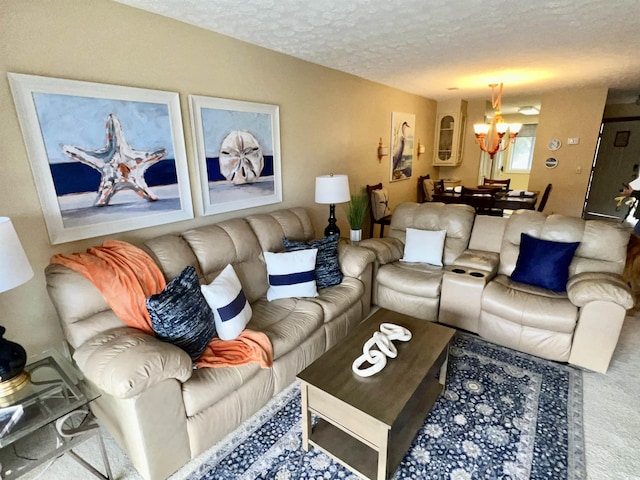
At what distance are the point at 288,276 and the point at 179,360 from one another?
1103mm

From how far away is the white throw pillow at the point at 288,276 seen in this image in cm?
250

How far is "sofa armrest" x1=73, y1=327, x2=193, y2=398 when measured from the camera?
1.36 m

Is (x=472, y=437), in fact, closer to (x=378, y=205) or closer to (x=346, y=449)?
(x=346, y=449)

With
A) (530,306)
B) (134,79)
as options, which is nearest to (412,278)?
(530,306)

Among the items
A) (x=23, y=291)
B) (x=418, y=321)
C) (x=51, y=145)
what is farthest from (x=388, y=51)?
(x=23, y=291)

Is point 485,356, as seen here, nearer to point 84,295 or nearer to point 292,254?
point 292,254

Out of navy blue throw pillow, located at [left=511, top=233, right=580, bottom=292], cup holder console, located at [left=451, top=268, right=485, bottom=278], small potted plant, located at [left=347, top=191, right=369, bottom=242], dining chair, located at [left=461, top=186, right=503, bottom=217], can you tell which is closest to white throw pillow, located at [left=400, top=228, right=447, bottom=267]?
cup holder console, located at [left=451, top=268, right=485, bottom=278]

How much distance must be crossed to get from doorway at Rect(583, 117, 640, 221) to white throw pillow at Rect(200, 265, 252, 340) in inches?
277

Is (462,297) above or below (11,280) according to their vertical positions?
below

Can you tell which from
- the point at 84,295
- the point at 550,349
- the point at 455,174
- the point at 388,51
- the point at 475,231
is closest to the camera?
the point at 84,295

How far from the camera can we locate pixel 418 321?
2156mm

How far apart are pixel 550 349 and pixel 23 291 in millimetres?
3464

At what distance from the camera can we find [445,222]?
→ 3326 mm

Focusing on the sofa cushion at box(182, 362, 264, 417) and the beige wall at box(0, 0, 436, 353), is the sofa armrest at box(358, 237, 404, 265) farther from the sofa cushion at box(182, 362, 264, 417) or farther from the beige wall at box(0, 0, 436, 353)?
the sofa cushion at box(182, 362, 264, 417)
